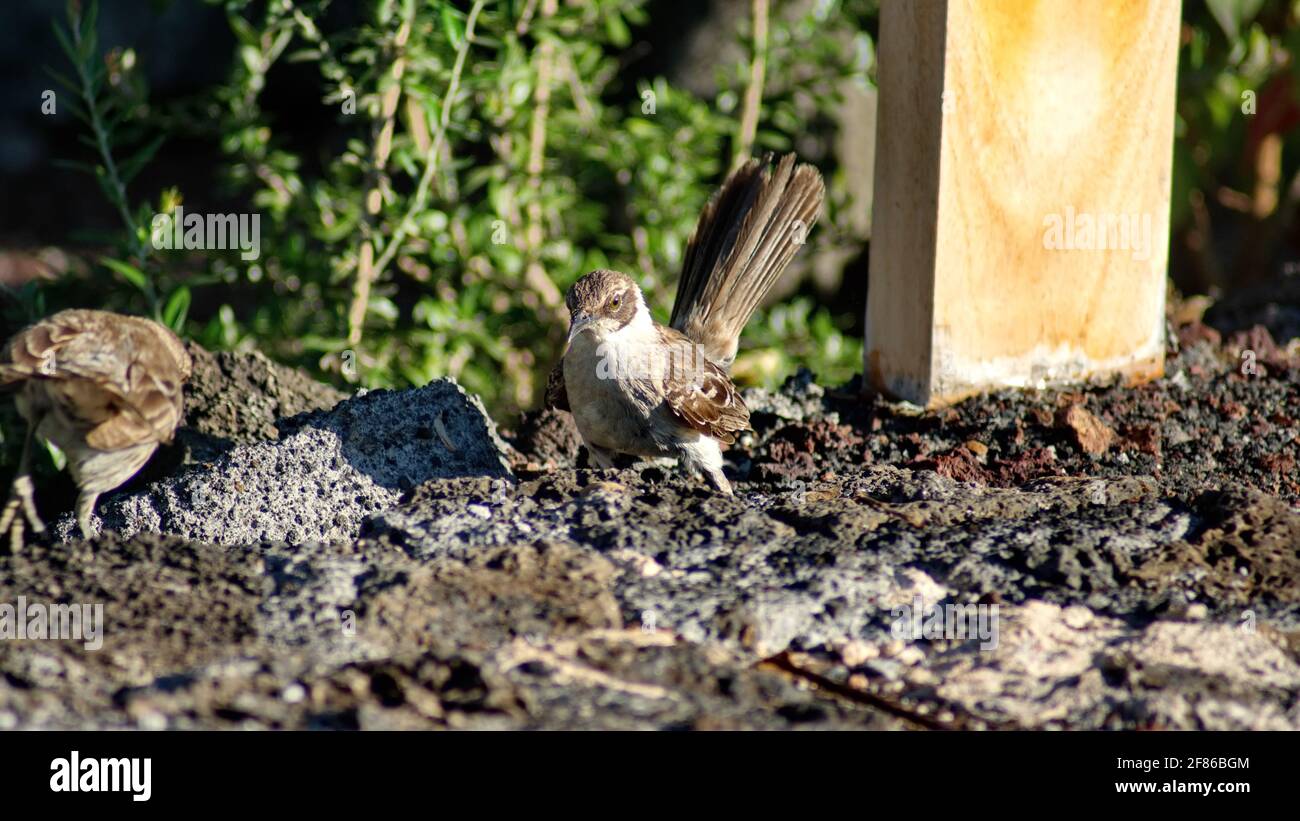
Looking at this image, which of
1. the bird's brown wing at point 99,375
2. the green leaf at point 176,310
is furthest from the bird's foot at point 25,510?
the green leaf at point 176,310

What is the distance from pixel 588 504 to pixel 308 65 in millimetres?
7712

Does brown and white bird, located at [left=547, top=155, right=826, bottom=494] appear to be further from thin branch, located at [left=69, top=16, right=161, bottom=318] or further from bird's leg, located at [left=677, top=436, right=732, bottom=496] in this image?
thin branch, located at [left=69, top=16, right=161, bottom=318]

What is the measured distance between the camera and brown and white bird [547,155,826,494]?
16.2 feet

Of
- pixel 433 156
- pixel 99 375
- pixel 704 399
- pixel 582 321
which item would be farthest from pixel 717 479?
pixel 99 375

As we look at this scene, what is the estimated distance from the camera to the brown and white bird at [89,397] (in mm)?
4051

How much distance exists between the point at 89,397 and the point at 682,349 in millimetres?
2166

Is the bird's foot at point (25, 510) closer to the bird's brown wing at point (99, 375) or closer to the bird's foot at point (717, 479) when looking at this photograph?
the bird's brown wing at point (99, 375)

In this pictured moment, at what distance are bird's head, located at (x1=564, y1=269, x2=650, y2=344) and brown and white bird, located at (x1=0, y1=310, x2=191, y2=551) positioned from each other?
4.54 ft

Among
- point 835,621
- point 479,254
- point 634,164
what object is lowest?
point 835,621

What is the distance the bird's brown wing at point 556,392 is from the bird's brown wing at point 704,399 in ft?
1.45

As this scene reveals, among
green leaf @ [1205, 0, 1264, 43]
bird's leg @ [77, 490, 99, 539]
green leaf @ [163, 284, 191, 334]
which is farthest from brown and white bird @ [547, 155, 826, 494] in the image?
green leaf @ [1205, 0, 1264, 43]

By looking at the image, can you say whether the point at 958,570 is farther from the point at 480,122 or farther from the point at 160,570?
the point at 480,122
